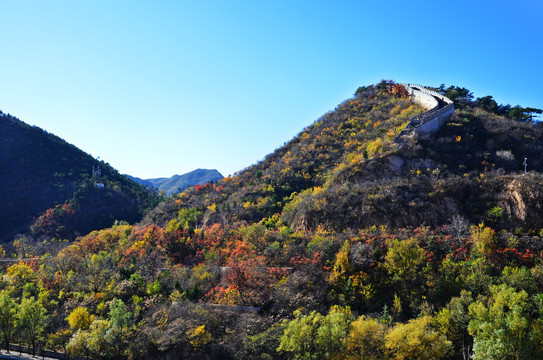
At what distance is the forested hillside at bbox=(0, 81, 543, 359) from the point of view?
22.0 metres

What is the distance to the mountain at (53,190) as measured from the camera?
2505 inches

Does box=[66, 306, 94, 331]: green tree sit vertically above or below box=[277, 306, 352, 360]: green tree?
below

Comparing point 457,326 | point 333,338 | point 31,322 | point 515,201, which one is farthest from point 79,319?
point 515,201

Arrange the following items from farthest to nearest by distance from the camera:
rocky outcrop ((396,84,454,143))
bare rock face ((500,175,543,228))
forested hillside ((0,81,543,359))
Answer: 1. rocky outcrop ((396,84,454,143))
2. bare rock face ((500,175,543,228))
3. forested hillside ((0,81,543,359))

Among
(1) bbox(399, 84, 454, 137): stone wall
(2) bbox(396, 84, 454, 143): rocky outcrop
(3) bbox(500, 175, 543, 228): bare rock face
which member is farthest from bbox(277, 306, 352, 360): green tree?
(1) bbox(399, 84, 454, 137): stone wall

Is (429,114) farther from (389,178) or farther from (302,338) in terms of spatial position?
(302,338)

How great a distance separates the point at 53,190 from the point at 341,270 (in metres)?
62.2

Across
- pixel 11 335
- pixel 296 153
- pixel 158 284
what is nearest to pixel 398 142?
pixel 296 153

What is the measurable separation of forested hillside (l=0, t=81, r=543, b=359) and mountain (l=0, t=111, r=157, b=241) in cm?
1894

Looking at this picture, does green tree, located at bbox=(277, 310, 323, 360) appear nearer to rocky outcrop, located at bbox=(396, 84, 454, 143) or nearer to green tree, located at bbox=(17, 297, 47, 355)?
green tree, located at bbox=(17, 297, 47, 355)

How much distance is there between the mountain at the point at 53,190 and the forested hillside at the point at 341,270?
18.9 m

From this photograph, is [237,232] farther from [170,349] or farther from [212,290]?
[170,349]

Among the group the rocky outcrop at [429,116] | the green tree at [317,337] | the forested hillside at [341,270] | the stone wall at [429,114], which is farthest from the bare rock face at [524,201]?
the green tree at [317,337]

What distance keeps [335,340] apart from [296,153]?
35582 millimetres
